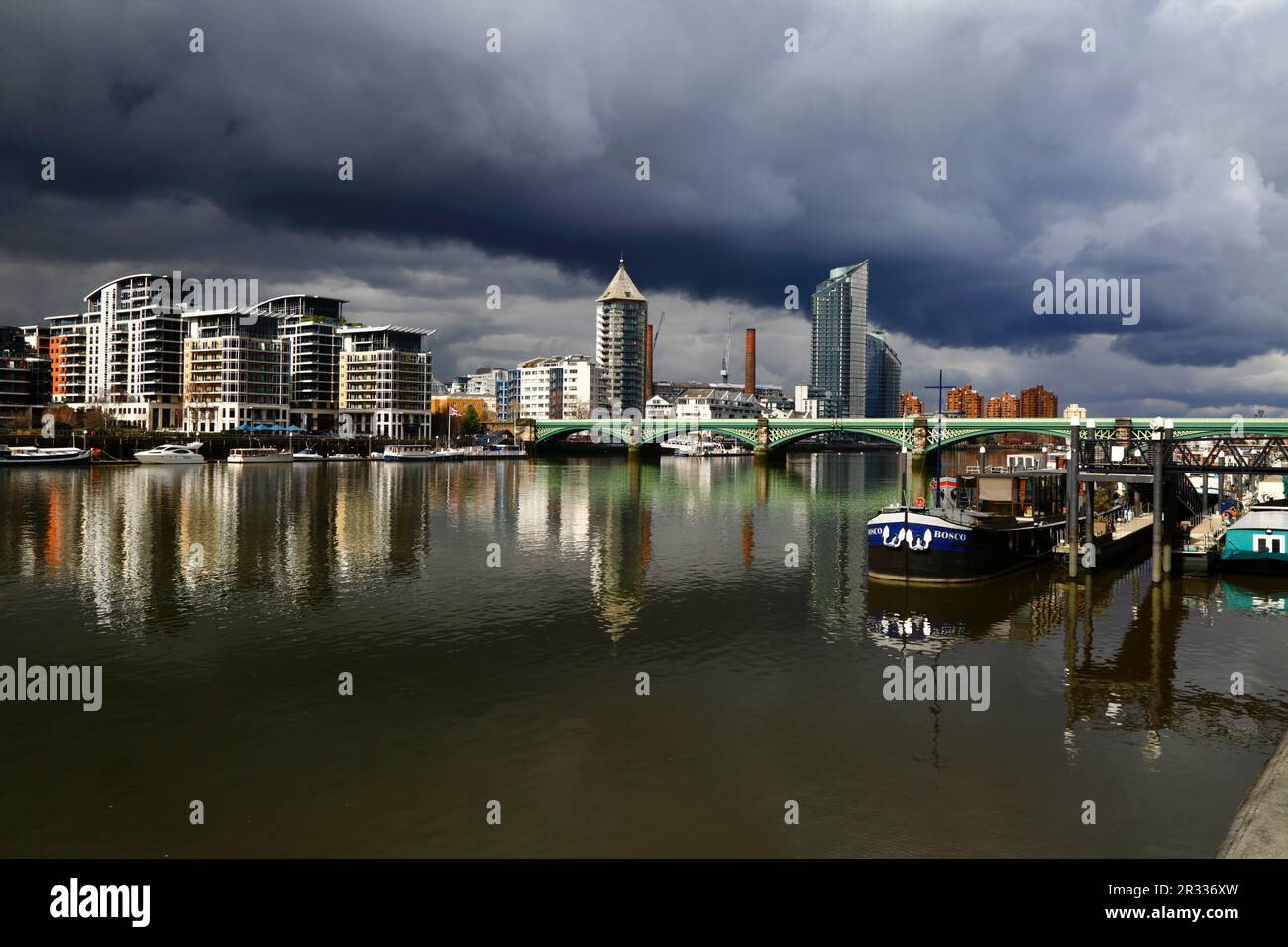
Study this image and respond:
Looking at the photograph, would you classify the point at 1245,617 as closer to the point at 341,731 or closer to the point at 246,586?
the point at 341,731

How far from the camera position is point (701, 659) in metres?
25.8

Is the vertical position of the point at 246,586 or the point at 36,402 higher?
the point at 36,402

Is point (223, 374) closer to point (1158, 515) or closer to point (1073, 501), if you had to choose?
point (1073, 501)

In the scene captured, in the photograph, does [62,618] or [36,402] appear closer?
[62,618]

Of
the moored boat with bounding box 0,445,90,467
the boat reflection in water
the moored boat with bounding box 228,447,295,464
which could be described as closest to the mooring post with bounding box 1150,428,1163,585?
the boat reflection in water

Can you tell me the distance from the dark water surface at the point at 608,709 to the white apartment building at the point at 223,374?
150 metres

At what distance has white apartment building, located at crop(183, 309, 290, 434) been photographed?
183 m

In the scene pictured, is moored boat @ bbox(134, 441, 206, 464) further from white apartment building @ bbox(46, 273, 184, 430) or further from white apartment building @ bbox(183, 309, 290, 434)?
white apartment building @ bbox(46, 273, 184, 430)

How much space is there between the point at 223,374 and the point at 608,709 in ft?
613

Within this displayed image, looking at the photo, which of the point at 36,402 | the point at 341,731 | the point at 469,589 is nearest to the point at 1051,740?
the point at 341,731

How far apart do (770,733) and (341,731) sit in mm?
9839

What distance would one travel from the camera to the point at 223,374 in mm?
182750

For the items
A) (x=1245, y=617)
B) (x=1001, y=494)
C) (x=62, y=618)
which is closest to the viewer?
(x=62, y=618)

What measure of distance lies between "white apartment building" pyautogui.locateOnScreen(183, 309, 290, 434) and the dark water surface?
15024cm
